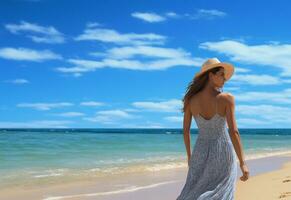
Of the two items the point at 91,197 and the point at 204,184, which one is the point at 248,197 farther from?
the point at 204,184

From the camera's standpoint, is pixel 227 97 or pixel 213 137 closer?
pixel 227 97

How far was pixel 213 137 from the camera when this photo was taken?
4.19 metres

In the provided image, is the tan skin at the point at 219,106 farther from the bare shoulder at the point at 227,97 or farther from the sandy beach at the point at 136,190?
the sandy beach at the point at 136,190

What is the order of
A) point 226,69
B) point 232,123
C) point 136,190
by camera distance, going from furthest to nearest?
1. point 136,190
2. point 226,69
3. point 232,123

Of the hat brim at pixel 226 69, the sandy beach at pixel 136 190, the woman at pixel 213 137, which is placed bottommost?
the sandy beach at pixel 136 190

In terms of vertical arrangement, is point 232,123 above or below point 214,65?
below

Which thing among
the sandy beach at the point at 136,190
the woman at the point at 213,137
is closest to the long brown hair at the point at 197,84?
the woman at the point at 213,137

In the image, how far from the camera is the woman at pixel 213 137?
4.08 metres

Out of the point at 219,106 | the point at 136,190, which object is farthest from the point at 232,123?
the point at 136,190

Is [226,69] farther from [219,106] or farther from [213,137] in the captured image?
[213,137]

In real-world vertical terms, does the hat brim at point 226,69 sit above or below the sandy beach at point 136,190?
above

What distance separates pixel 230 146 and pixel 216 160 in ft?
0.52

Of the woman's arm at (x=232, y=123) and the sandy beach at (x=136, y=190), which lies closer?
the woman's arm at (x=232, y=123)

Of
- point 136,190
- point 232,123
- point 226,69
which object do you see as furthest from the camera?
point 136,190
